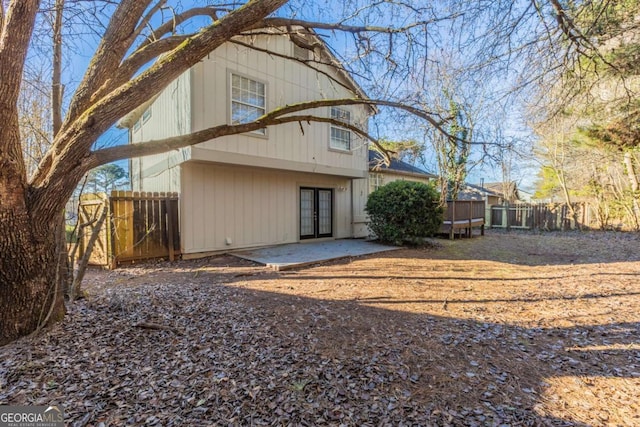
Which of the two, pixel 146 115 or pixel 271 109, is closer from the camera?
pixel 271 109

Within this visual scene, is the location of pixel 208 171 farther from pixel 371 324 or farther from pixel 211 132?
pixel 371 324

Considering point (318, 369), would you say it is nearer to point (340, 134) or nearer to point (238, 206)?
point (238, 206)

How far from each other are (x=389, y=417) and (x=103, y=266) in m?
7.88

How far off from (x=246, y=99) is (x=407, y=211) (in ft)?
19.9

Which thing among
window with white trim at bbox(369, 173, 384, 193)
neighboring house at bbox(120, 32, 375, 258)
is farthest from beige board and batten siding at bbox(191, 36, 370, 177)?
window with white trim at bbox(369, 173, 384, 193)

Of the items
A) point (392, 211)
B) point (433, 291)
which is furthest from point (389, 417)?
point (392, 211)

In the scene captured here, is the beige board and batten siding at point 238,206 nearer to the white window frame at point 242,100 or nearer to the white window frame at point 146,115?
the white window frame at point 242,100

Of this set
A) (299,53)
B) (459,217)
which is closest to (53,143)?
(299,53)

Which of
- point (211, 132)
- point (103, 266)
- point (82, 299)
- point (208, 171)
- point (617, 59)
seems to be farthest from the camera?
point (208, 171)

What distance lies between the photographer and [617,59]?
20.6 feet

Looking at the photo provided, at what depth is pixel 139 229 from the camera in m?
7.65

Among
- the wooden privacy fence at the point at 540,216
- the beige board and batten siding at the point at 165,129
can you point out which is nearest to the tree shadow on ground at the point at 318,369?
the beige board and batten siding at the point at 165,129

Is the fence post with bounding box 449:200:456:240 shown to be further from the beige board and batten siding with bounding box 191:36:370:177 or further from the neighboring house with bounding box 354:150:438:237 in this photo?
the beige board and batten siding with bounding box 191:36:370:177

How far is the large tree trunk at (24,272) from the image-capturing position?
2820 millimetres
